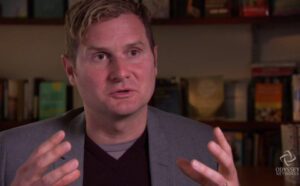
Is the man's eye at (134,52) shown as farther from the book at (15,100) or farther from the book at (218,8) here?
the book at (15,100)

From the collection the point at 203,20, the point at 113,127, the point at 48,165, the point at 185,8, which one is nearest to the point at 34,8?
the point at 185,8

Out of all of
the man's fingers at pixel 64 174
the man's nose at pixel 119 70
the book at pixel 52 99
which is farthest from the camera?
the book at pixel 52 99

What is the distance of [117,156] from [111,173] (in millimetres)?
56

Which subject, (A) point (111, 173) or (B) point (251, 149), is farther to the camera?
(B) point (251, 149)

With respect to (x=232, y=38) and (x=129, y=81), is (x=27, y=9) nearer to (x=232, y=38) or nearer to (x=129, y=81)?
(x=232, y=38)

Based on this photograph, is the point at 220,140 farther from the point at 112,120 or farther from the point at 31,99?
the point at 31,99

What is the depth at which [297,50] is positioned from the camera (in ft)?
8.41

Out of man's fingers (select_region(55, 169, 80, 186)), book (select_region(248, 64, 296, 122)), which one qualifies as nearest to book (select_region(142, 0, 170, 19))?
book (select_region(248, 64, 296, 122))

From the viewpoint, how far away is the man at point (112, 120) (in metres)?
1.33

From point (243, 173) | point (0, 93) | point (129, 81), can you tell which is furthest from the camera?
point (0, 93)

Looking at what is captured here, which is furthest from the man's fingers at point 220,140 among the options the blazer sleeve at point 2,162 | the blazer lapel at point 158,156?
the blazer sleeve at point 2,162

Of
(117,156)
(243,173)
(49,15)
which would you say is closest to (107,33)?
(117,156)

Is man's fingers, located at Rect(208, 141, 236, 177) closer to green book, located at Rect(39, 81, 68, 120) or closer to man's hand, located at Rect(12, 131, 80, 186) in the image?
man's hand, located at Rect(12, 131, 80, 186)

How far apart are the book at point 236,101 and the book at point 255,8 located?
1.35ft
